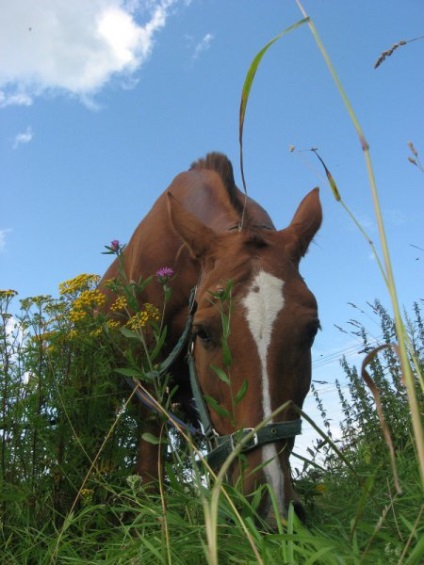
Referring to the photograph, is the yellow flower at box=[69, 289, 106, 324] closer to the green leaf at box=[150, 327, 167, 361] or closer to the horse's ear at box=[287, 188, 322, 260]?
the green leaf at box=[150, 327, 167, 361]

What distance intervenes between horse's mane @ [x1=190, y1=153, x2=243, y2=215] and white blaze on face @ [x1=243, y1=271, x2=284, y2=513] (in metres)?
1.33

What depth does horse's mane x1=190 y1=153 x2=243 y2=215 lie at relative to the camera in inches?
176

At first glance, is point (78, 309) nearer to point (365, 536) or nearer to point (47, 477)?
point (47, 477)

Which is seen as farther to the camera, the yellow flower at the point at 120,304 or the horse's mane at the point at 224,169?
the horse's mane at the point at 224,169

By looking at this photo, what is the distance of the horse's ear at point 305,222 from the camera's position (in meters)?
3.72

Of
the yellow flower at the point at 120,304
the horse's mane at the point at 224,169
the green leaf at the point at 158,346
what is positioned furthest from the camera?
the horse's mane at the point at 224,169

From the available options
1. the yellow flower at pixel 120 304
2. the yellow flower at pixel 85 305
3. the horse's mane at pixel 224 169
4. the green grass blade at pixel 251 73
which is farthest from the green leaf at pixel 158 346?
the horse's mane at pixel 224 169

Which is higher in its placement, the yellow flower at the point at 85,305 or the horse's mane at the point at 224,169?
the horse's mane at the point at 224,169

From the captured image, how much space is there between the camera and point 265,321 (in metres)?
2.84

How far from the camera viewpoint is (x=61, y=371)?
3.37 m

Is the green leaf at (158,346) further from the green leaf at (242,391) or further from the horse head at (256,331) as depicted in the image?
the green leaf at (242,391)

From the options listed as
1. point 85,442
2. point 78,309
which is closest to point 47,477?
point 85,442

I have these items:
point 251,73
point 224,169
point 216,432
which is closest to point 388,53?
point 251,73

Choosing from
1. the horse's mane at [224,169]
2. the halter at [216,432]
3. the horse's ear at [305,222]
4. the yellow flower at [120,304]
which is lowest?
the halter at [216,432]
